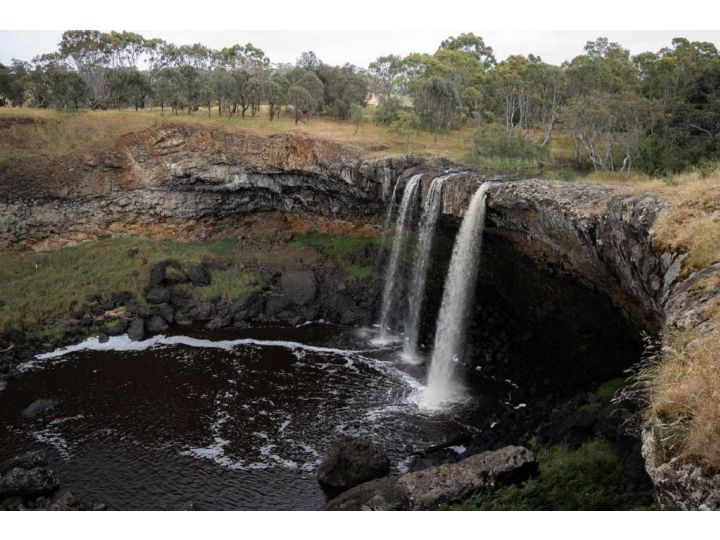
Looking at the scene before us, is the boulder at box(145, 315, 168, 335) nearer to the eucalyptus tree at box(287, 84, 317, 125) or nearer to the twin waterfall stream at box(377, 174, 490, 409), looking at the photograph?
the twin waterfall stream at box(377, 174, 490, 409)

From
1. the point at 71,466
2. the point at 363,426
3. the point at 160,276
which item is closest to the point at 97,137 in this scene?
the point at 160,276

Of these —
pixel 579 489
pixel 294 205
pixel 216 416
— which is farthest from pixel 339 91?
pixel 579 489

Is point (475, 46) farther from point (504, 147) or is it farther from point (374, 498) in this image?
point (374, 498)

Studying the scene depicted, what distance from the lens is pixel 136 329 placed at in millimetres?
31312

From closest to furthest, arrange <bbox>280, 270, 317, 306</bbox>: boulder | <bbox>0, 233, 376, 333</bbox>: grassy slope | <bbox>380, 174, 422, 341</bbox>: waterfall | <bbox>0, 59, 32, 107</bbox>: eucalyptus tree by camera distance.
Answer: <bbox>380, 174, 422, 341</bbox>: waterfall
<bbox>0, 233, 376, 333</bbox>: grassy slope
<bbox>280, 270, 317, 306</bbox>: boulder
<bbox>0, 59, 32, 107</bbox>: eucalyptus tree

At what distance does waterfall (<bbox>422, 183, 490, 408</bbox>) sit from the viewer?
80.6 feet

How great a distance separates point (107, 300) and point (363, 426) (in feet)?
65.2

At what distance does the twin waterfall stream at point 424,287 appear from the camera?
81.9 ft

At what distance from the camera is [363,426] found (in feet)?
70.8

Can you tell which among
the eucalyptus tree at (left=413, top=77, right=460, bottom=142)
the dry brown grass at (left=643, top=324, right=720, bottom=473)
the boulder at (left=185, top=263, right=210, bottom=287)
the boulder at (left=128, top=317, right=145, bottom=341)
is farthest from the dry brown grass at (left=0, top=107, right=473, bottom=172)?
the dry brown grass at (left=643, top=324, right=720, bottom=473)

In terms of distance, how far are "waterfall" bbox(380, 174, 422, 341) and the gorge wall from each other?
911 millimetres

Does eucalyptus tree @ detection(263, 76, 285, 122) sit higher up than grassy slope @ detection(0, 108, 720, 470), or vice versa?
eucalyptus tree @ detection(263, 76, 285, 122)

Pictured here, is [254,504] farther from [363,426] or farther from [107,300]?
[107,300]

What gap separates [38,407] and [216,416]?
24.6 ft
